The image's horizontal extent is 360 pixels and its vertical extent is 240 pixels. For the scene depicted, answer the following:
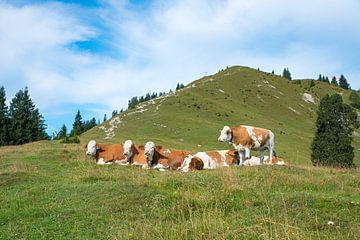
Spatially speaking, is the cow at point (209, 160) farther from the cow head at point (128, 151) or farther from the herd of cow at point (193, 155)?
the cow head at point (128, 151)

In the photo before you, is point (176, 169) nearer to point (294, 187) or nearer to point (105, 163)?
point (105, 163)

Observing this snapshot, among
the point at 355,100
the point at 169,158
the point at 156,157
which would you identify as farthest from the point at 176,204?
the point at 355,100

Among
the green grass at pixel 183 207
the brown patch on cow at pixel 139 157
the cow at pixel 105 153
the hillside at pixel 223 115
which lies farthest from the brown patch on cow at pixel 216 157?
the hillside at pixel 223 115

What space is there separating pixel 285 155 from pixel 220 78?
57343 millimetres

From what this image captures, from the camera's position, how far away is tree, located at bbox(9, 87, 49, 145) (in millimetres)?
67500

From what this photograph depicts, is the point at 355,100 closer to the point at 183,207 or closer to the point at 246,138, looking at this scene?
the point at 246,138

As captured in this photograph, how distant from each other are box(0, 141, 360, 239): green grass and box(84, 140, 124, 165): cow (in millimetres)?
6877

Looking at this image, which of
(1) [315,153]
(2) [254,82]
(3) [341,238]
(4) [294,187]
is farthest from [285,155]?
(2) [254,82]

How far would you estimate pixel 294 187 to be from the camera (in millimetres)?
12906

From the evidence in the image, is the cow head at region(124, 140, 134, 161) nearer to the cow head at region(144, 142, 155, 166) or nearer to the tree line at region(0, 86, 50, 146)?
the cow head at region(144, 142, 155, 166)

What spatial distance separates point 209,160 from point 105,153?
5.83m

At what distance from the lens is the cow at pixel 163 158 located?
67.1 feet

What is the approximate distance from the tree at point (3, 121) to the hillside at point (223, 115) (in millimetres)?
14668

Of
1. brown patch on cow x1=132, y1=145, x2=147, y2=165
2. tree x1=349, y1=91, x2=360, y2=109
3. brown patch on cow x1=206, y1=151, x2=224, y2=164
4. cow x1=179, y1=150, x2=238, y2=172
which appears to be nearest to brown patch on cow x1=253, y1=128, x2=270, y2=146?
cow x1=179, y1=150, x2=238, y2=172
